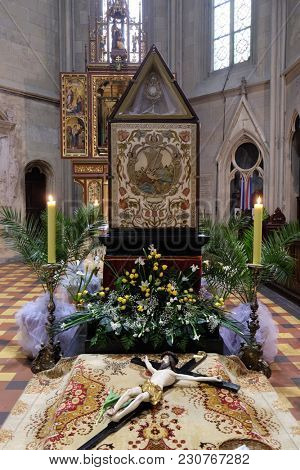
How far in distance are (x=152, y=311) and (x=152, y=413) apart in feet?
3.90

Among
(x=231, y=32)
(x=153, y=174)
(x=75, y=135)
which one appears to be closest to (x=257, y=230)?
(x=153, y=174)

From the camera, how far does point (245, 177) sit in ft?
37.6

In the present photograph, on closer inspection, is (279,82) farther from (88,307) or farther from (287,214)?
(88,307)

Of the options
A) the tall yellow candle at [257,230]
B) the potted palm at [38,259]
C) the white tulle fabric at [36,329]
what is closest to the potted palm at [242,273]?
the tall yellow candle at [257,230]

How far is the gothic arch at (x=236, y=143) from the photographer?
1084 cm

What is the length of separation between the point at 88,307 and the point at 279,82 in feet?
28.1

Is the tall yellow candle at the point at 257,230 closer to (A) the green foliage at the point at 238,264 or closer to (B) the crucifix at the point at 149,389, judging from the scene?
(A) the green foliage at the point at 238,264

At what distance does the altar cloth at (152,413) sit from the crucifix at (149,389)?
0.03 metres

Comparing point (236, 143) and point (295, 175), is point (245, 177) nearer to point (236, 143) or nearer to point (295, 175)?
point (236, 143)

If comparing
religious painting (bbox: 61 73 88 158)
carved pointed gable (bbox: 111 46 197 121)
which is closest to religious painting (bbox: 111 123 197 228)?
carved pointed gable (bbox: 111 46 197 121)

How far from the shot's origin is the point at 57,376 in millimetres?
3375

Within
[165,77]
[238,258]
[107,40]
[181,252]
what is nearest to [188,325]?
[181,252]

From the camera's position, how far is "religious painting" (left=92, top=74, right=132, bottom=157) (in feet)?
32.4

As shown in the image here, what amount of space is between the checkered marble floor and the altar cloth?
0.43 feet
